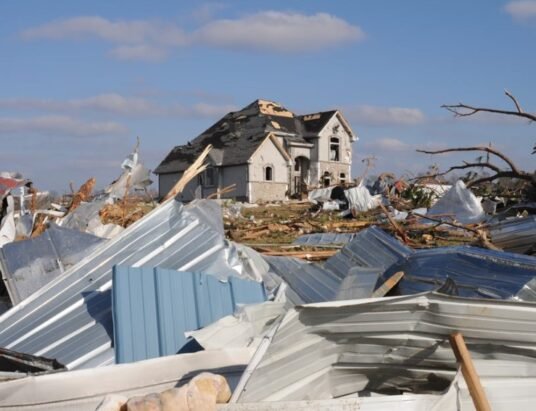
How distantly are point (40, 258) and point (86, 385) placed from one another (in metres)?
2.14

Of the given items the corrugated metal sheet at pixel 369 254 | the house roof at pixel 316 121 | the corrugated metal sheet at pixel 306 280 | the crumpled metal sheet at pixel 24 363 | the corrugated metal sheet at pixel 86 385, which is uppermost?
the house roof at pixel 316 121

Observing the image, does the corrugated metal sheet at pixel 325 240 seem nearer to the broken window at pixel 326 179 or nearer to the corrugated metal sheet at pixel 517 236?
the corrugated metal sheet at pixel 517 236

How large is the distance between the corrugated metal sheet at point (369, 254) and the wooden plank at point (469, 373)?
2374 mm

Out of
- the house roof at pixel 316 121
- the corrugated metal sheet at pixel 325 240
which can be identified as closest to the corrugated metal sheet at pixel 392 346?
the corrugated metal sheet at pixel 325 240

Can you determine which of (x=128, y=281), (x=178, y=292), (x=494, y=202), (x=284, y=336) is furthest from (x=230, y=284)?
(x=494, y=202)

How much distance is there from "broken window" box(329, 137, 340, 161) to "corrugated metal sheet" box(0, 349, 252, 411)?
108ft

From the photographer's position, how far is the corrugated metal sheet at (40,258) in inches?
190

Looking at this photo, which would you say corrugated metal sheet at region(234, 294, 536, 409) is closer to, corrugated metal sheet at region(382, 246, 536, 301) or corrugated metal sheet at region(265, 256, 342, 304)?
corrugated metal sheet at region(382, 246, 536, 301)

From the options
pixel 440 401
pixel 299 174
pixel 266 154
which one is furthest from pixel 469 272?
pixel 299 174

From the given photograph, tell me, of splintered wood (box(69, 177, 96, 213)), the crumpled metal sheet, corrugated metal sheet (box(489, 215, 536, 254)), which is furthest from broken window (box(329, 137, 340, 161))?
the crumpled metal sheet

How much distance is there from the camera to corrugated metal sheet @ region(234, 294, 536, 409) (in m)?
2.94

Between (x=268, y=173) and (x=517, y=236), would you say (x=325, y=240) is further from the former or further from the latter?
(x=268, y=173)

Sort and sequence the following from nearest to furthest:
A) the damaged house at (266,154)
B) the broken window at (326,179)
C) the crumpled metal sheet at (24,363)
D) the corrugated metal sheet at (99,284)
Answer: the crumpled metal sheet at (24,363) → the corrugated metal sheet at (99,284) → the damaged house at (266,154) → the broken window at (326,179)

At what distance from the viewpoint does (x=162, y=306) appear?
4.14 meters
